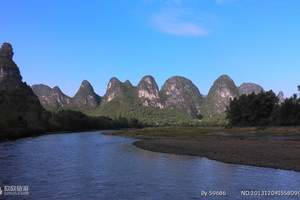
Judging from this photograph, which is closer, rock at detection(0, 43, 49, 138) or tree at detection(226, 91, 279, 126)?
rock at detection(0, 43, 49, 138)

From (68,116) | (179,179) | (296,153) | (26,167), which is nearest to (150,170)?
(179,179)

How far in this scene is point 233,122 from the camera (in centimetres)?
13950

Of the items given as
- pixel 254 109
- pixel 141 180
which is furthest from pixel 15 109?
pixel 141 180

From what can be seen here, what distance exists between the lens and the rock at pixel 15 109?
4021 inches

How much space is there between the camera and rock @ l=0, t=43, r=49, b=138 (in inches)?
4021

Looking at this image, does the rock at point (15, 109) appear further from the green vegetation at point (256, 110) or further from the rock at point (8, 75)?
the green vegetation at point (256, 110)

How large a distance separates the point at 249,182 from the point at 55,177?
12.1 meters

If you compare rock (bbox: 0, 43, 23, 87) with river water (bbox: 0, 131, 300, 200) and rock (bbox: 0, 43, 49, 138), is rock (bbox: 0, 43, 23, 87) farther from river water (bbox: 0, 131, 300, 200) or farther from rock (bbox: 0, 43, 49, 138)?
river water (bbox: 0, 131, 300, 200)

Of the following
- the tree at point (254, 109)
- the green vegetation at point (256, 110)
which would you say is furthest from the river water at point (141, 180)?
the tree at point (254, 109)

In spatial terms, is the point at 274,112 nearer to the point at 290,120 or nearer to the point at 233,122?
the point at 290,120

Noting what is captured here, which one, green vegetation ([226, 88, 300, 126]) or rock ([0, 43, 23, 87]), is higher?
rock ([0, 43, 23, 87])

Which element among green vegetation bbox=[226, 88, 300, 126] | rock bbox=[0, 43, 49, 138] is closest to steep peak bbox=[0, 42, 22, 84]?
rock bbox=[0, 43, 49, 138]

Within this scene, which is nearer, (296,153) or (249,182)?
(249,182)

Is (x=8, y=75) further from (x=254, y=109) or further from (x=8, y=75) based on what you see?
(x=254, y=109)
